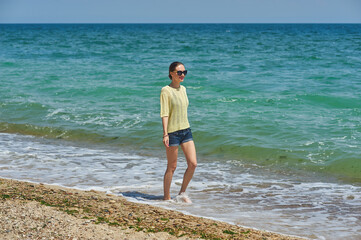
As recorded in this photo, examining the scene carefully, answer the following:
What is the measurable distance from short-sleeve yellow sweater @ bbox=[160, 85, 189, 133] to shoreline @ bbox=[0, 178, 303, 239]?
1.06m

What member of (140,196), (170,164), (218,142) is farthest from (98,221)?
(218,142)

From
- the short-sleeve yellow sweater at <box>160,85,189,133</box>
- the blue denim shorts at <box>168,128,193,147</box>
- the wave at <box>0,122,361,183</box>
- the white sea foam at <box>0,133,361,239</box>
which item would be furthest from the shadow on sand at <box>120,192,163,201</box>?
the wave at <box>0,122,361,183</box>

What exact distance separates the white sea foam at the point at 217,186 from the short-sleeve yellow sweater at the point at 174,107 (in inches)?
43.9

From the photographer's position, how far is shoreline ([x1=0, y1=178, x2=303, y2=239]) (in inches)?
187

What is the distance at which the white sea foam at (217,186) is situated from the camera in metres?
5.88

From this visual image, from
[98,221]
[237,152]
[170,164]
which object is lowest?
[237,152]

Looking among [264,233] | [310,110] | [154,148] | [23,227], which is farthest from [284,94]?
[23,227]

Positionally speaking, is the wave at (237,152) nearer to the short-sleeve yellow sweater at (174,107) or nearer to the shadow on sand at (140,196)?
the shadow on sand at (140,196)

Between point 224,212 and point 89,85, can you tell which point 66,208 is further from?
point 89,85

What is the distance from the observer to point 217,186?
7453 mm

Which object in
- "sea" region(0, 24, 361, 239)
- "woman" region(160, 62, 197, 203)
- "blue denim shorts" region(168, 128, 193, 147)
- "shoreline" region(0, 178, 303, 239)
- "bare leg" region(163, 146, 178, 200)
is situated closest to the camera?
"shoreline" region(0, 178, 303, 239)

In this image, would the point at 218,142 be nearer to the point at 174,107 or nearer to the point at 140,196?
the point at 140,196

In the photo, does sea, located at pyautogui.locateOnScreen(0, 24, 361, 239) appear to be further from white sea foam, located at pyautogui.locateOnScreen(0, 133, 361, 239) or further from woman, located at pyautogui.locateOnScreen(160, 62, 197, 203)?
woman, located at pyautogui.locateOnScreen(160, 62, 197, 203)

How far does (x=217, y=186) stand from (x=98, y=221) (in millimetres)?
2793
